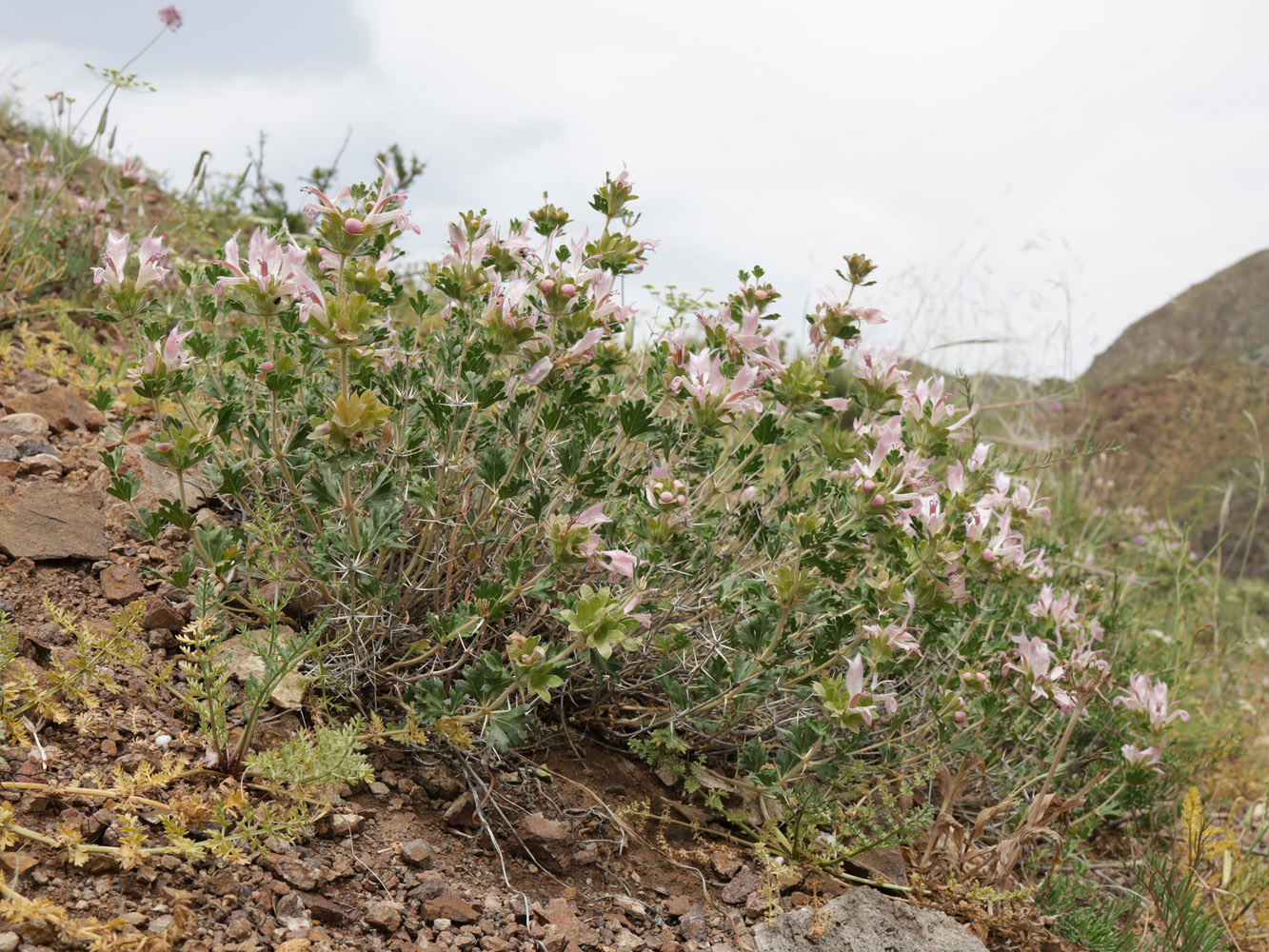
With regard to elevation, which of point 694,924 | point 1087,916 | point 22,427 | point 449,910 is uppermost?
point 22,427

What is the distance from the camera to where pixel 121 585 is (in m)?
2.62

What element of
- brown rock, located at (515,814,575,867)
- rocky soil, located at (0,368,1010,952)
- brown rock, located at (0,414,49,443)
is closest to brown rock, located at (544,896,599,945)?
rocky soil, located at (0,368,1010,952)

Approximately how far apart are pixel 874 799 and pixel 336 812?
5.32ft

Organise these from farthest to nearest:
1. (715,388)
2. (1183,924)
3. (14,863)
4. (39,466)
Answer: (39,466), (1183,924), (715,388), (14,863)

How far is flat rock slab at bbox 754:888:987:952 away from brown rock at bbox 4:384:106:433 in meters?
2.93

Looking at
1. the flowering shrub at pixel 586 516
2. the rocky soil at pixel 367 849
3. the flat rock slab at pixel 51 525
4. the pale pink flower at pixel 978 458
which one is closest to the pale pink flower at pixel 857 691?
the flowering shrub at pixel 586 516

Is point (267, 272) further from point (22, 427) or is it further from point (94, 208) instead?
point (94, 208)

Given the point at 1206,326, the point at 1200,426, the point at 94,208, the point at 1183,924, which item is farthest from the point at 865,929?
the point at 1206,326

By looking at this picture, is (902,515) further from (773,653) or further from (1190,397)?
(1190,397)

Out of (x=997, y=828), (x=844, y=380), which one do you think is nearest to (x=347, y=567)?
(x=997, y=828)

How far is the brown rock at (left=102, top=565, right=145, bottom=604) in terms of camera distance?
2.59m

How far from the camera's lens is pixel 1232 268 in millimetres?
17641

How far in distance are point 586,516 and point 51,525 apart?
1710 mm

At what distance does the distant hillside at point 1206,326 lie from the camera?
1573cm
